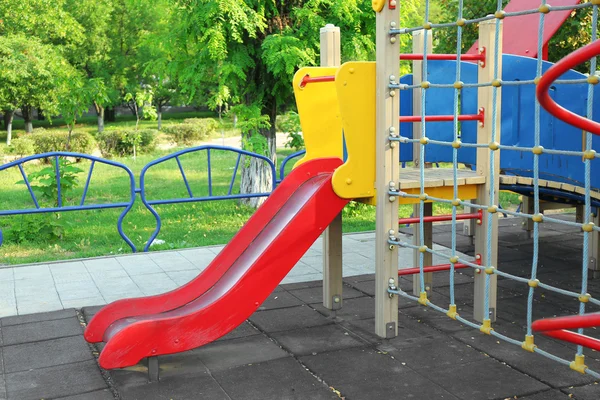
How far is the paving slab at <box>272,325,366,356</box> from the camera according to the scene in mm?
4055

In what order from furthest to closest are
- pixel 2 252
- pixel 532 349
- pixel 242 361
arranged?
1. pixel 2 252
2. pixel 242 361
3. pixel 532 349

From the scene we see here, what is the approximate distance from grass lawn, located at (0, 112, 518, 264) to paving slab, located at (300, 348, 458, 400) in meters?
3.52

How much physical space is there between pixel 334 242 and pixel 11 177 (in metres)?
11.0

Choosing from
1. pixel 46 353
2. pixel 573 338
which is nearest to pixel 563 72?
Answer: pixel 573 338

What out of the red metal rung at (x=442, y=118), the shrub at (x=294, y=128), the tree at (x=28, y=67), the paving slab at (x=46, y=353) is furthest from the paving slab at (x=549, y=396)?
the tree at (x=28, y=67)

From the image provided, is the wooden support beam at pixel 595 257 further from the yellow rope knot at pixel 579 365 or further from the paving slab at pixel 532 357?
the yellow rope knot at pixel 579 365

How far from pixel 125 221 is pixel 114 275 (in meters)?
3.60

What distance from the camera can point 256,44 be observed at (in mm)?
9422

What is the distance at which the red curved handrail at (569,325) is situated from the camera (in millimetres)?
1943

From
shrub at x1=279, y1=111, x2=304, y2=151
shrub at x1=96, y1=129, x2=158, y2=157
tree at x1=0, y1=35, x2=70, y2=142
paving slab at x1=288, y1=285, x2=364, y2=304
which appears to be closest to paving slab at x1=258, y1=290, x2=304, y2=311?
paving slab at x1=288, y1=285, x2=364, y2=304

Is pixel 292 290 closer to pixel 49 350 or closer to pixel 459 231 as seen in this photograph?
pixel 49 350

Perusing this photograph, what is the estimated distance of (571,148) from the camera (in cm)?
514

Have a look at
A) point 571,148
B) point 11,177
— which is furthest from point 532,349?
point 11,177

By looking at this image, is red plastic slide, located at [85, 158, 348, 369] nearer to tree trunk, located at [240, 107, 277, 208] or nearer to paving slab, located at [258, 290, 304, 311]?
paving slab, located at [258, 290, 304, 311]
